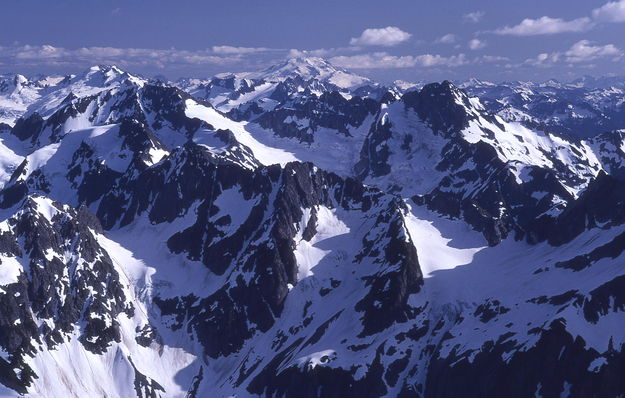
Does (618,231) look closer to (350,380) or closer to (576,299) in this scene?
(576,299)

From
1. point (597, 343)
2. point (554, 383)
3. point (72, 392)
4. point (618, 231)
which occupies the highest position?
point (618, 231)

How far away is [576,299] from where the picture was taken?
514 feet

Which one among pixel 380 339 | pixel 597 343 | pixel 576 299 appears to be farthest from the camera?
pixel 380 339

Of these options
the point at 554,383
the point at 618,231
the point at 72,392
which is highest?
the point at 618,231

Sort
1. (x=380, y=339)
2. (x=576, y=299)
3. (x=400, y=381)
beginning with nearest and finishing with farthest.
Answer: (x=576, y=299) < (x=400, y=381) < (x=380, y=339)

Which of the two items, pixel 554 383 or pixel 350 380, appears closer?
pixel 554 383

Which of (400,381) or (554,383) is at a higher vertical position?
(554,383)

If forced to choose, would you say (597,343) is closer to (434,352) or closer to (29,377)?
(434,352)

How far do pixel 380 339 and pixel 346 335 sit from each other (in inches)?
468

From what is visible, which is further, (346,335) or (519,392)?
(346,335)

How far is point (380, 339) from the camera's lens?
191375mm

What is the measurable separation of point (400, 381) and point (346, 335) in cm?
2609

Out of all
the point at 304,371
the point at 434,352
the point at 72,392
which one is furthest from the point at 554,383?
the point at 72,392

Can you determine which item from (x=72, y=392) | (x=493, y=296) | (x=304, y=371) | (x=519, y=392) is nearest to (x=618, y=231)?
(x=493, y=296)
